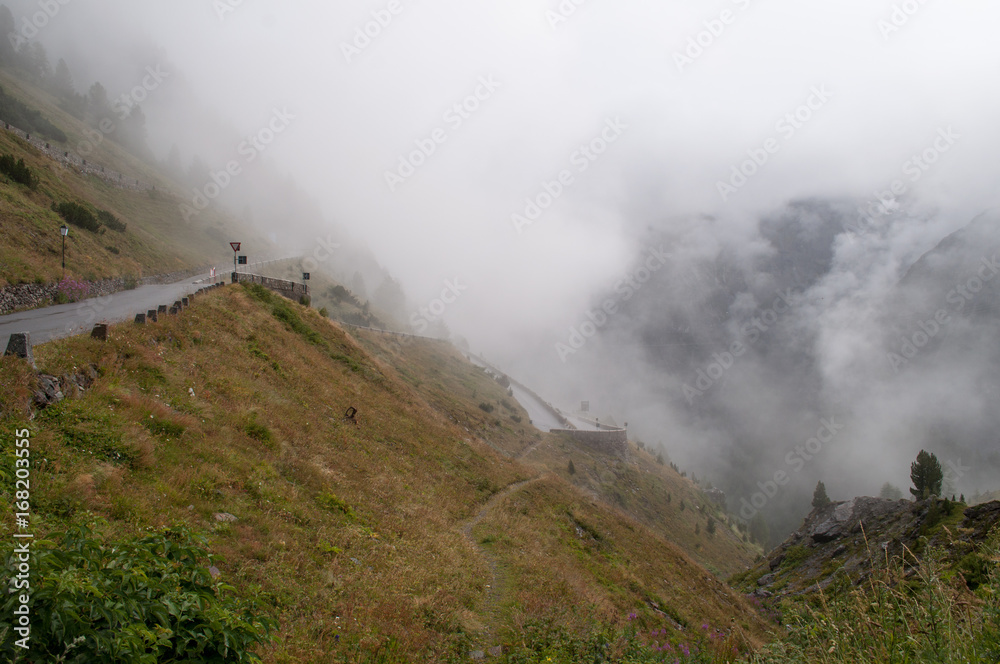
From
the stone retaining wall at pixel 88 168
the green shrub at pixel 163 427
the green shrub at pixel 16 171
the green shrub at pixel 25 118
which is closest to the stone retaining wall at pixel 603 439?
the green shrub at pixel 163 427

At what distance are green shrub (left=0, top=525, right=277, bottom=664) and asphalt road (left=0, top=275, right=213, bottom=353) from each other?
10934 millimetres

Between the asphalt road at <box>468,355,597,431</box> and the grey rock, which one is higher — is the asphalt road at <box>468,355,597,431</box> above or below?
above

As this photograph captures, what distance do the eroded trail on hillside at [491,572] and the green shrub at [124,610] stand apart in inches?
272

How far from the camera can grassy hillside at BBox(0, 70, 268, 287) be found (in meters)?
24.8

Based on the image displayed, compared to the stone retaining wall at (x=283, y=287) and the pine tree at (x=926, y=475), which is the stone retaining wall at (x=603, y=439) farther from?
the stone retaining wall at (x=283, y=287)

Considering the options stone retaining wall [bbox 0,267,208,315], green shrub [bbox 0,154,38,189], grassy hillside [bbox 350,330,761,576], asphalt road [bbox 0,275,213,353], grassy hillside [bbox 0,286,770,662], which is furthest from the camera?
grassy hillside [bbox 350,330,761,576]

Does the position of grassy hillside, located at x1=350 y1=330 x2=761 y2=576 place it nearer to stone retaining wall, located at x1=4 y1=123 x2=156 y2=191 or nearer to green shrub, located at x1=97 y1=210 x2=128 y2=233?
green shrub, located at x1=97 y1=210 x2=128 y2=233

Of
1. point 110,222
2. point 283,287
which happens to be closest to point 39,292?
point 283,287

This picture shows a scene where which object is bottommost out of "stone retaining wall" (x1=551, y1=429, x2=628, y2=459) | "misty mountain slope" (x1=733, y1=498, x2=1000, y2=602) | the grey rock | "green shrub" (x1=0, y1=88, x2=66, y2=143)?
"misty mountain slope" (x1=733, y1=498, x2=1000, y2=602)

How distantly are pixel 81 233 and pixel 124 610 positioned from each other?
139ft

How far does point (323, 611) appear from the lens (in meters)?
8.05

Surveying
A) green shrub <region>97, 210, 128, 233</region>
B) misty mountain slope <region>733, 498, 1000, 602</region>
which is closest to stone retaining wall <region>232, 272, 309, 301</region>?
green shrub <region>97, 210, 128, 233</region>

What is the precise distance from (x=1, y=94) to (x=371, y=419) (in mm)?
95714

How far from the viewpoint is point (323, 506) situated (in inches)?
470
